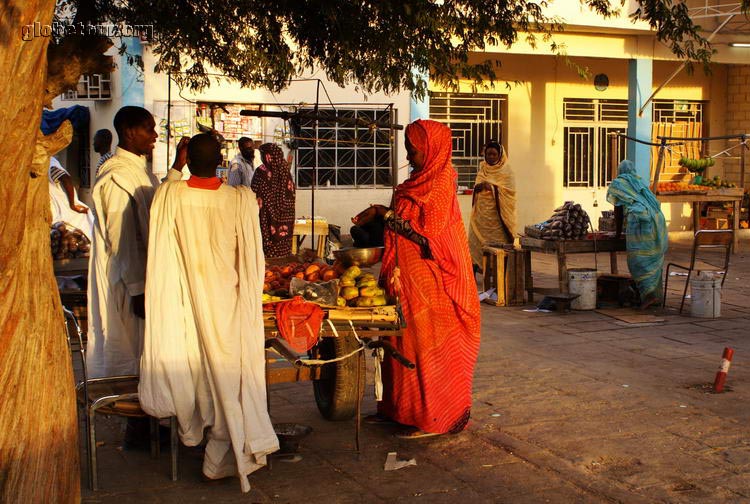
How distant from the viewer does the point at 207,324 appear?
4.68 metres

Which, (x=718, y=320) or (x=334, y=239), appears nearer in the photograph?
(x=718, y=320)

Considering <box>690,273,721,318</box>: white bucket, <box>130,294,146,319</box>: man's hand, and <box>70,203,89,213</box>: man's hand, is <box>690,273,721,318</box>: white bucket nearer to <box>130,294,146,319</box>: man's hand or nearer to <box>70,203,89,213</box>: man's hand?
<box>130,294,146,319</box>: man's hand

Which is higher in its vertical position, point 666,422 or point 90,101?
point 90,101

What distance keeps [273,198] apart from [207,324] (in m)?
6.23

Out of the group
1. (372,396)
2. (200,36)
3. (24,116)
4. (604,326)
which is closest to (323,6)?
(200,36)

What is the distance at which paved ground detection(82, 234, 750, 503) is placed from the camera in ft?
15.5

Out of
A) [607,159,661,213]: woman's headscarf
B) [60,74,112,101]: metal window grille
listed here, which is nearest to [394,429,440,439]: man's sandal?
Result: [607,159,661,213]: woman's headscarf

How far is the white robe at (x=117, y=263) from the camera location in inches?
202

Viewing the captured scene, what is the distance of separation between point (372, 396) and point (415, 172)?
1877 mm

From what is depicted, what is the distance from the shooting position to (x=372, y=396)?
6.86 m

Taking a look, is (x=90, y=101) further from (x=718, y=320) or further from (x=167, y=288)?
(x=167, y=288)

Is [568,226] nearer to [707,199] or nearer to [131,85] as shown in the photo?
[707,199]

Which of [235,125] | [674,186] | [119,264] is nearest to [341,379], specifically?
[119,264]

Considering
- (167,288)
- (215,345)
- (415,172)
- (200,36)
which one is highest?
(200,36)
